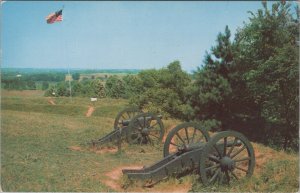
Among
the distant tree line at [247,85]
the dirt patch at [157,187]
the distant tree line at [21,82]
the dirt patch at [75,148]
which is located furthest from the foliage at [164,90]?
the dirt patch at [157,187]

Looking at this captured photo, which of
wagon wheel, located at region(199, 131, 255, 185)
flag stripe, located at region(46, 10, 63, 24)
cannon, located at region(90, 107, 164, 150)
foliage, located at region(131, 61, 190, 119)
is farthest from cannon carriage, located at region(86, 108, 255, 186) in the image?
foliage, located at region(131, 61, 190, 119)

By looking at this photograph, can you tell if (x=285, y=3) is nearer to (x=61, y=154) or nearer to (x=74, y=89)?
(x=61, y=154)

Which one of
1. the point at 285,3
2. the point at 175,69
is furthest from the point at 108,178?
the point at 175,69

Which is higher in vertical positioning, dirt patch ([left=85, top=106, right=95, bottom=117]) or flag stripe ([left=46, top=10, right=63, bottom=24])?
flag stripe ([left=46, top=10, right=63, bottom=24])

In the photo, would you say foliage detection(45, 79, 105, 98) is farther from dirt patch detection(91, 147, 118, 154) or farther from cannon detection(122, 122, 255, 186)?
cannon detection(122, 122, 255, 186)

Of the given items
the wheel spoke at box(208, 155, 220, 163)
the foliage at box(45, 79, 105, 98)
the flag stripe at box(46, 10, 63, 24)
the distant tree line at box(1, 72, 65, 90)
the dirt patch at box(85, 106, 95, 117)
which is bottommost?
the dirt patch at box(85, 106, 95, 117)

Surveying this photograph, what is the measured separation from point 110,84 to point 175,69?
45.1 m

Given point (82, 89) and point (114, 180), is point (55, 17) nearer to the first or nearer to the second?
point (114, 180)

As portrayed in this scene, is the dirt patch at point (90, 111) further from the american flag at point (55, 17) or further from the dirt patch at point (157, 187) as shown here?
the dirt patch at point (157, 187)

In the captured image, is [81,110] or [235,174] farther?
[81,110]

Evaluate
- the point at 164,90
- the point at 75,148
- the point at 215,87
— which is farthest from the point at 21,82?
the point at 75,148

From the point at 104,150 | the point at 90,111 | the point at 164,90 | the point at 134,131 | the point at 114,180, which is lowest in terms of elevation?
the point at 90,111

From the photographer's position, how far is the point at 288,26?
24547 mm

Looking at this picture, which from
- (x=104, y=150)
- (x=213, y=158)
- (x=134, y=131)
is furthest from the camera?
(x=134, y=131)
